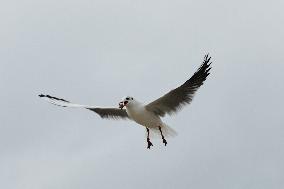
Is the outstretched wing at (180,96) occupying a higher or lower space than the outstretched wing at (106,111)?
lower

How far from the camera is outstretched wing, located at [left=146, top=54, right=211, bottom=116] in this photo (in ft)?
129

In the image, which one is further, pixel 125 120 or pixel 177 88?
pixel 125 120

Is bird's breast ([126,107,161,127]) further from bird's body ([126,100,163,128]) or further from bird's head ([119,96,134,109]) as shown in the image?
bird's head ([119,96,134,109])

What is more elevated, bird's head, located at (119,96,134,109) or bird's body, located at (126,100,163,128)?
bird's head, located at (119,96,134,109)

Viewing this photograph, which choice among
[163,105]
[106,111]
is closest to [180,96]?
[163,105]

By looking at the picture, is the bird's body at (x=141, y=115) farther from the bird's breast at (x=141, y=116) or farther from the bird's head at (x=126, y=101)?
the bird's head at (x=126, y=101)

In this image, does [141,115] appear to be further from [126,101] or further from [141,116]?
[126,101]

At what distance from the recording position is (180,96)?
3969 centimetres

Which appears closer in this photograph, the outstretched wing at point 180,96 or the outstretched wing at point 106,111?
the outstretched wing at point 180,96

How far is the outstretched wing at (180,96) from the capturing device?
129 feet

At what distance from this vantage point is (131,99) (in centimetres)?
4028

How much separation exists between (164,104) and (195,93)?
4.30 feet

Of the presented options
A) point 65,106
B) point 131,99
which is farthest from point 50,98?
point 131,99

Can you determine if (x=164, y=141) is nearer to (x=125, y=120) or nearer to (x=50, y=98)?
(x=125, y=120)
